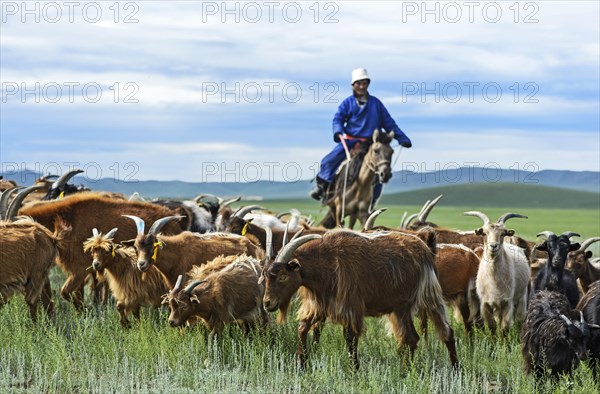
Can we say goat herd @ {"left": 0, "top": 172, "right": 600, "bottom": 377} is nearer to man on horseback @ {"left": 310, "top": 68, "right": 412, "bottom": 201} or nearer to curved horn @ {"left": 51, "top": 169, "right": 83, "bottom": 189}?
curved horn @ {"left": 51, "top": 169, "right": 83, "bottom": 189}

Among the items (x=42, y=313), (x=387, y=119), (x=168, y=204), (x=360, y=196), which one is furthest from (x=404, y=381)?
(x=387, y=119)

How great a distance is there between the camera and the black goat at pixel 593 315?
832 centimetres

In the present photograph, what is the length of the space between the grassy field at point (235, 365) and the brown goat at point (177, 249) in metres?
0.88

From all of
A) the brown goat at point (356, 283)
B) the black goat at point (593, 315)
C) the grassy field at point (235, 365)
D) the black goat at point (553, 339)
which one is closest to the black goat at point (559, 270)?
the grassy field at point (235, 365)

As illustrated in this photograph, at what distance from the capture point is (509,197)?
14500 cm

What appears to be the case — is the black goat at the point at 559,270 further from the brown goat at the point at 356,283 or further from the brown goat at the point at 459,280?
the brown goat at the point at 356,283

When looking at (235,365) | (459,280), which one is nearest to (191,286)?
(235,365)

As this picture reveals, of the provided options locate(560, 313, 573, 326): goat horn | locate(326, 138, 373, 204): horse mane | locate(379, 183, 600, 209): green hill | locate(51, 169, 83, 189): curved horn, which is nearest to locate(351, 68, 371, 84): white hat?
locate(326, 138, 373, 204): horse mane

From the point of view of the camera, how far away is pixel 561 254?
10680mm

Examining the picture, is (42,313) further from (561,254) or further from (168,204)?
(561,254)

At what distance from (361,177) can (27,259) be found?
8.16 meters

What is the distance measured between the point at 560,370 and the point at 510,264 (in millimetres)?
3098

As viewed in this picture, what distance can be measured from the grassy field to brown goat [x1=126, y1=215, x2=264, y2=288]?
0.88 m

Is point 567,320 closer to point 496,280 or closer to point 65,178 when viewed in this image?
point 496,280
